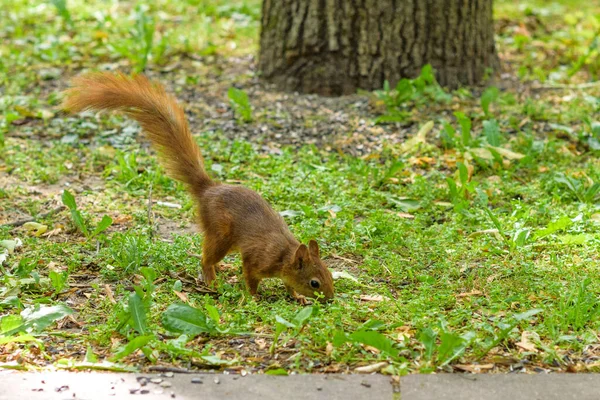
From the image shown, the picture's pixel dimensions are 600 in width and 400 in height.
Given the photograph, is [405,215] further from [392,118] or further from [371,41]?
[371,41]

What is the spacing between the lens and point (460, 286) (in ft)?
14.3

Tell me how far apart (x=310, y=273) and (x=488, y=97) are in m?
3.03

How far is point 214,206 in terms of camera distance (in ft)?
15.1

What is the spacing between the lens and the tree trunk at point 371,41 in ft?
22.8

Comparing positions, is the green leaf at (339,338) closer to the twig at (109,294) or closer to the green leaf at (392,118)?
the twig at (109,294)

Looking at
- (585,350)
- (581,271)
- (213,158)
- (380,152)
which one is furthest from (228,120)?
(585,350)

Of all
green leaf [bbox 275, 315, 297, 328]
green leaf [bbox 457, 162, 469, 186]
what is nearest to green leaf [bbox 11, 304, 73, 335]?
green leaf [bbox 275, 315, 297, 328]

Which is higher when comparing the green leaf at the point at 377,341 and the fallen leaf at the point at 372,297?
the green leaf at the point at 377,341

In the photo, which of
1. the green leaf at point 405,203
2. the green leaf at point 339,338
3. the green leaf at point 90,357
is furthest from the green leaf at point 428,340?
the green leaf at point 405,203

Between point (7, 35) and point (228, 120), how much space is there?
3.47m

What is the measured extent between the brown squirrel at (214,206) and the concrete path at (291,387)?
919mm

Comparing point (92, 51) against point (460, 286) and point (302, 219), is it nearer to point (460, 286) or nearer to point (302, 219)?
point (302, 219)

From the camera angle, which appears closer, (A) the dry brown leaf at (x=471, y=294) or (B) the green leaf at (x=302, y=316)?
(B) the green leaf at (x=302, y=316)

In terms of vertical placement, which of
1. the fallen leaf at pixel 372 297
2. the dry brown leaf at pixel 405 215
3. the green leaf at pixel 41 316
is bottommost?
the fallen leaf at pixel 372 297
